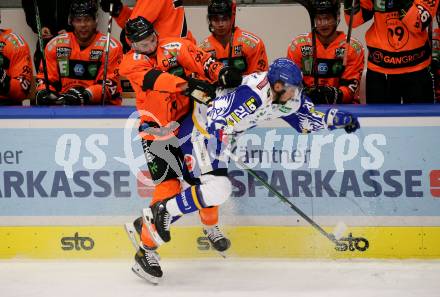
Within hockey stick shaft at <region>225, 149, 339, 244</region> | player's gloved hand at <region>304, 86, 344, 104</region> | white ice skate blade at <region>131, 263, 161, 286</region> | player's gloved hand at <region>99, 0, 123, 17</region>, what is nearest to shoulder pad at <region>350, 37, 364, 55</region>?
player's gloved hand at <region>304, 86, 344, 104</region>

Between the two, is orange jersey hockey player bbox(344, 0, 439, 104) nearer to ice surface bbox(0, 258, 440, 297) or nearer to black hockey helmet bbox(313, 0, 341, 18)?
black hockey helmet bbox(313, 0, 341, 18)

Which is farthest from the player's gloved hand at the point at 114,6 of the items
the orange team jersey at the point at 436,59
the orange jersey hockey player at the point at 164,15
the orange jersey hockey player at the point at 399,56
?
the orange team jersey at the point at 436,59

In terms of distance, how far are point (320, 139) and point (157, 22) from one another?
1283mm

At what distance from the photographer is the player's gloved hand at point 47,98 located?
226 inches

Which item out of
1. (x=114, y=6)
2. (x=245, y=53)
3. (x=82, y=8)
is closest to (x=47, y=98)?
(x=82, y=8)

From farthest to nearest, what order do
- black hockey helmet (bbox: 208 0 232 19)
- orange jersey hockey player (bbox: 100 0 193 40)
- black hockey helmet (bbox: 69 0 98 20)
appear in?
1. black hockey helmet (bbox: 69 0 98 20)
2. black hockey helmet (bbox: 208 0 232 19)
3. orange jersey hockey player (bbox: 100 0 193 40)


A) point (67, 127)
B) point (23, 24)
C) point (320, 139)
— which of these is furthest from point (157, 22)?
point (23, 24)

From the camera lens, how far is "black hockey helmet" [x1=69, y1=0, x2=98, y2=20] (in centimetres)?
605

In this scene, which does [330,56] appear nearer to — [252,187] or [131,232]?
[252,187]

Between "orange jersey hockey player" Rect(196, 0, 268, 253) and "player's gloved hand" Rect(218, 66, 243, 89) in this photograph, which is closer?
"player's gloved hand" Rect(218, 66, 243, 89)

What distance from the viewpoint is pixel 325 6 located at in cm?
580

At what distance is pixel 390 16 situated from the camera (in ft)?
18.1

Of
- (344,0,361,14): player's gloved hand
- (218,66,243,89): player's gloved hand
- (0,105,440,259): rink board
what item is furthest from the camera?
(344,0,361,14): player's gloved hand

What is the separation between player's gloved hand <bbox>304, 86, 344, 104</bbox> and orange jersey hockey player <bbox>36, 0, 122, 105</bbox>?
133 centimetres
